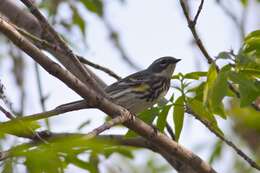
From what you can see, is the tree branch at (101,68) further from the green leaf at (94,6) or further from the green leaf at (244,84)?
the green leaf at (244,84)

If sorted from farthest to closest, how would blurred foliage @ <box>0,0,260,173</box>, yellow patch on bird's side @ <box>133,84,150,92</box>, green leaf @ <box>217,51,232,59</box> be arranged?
yellow patch on bird's side @ <box>133,84,150,92</box>
green leaf @ <box>217,51,232,59</box>
blurred foliage @ <box>0,0,260,173</box>

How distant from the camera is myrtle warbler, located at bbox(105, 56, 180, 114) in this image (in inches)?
229

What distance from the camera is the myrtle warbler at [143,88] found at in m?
5.81

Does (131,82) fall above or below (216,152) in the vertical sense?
above

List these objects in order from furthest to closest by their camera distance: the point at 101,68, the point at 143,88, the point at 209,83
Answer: the point at 143,88 < the point at 101,68 < the point at 209,83

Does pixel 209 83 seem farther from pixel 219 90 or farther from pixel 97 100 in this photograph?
pixel 97 100

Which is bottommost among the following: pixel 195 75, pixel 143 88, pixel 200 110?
pixel 143 88

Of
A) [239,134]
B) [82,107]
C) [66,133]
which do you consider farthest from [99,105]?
[239,134]

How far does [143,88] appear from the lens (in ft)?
19.9

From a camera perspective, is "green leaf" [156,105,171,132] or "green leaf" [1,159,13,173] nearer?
"green leaf" [1,159,13,173]

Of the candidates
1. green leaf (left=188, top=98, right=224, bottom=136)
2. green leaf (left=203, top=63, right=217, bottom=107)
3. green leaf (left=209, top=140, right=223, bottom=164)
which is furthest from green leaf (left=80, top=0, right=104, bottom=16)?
green leaf (left=203, top=63, right=217, bottom=107)

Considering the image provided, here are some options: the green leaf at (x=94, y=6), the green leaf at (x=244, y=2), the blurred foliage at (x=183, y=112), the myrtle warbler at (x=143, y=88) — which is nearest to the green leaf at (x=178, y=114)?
the blurred foliage at (x=183, y=112)

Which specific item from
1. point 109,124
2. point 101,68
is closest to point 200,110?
point 109,124

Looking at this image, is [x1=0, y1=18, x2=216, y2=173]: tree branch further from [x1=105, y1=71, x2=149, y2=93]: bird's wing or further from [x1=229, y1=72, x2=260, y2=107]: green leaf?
[x1=105, y1=71, x2=149, y2=93]: bird's wing
